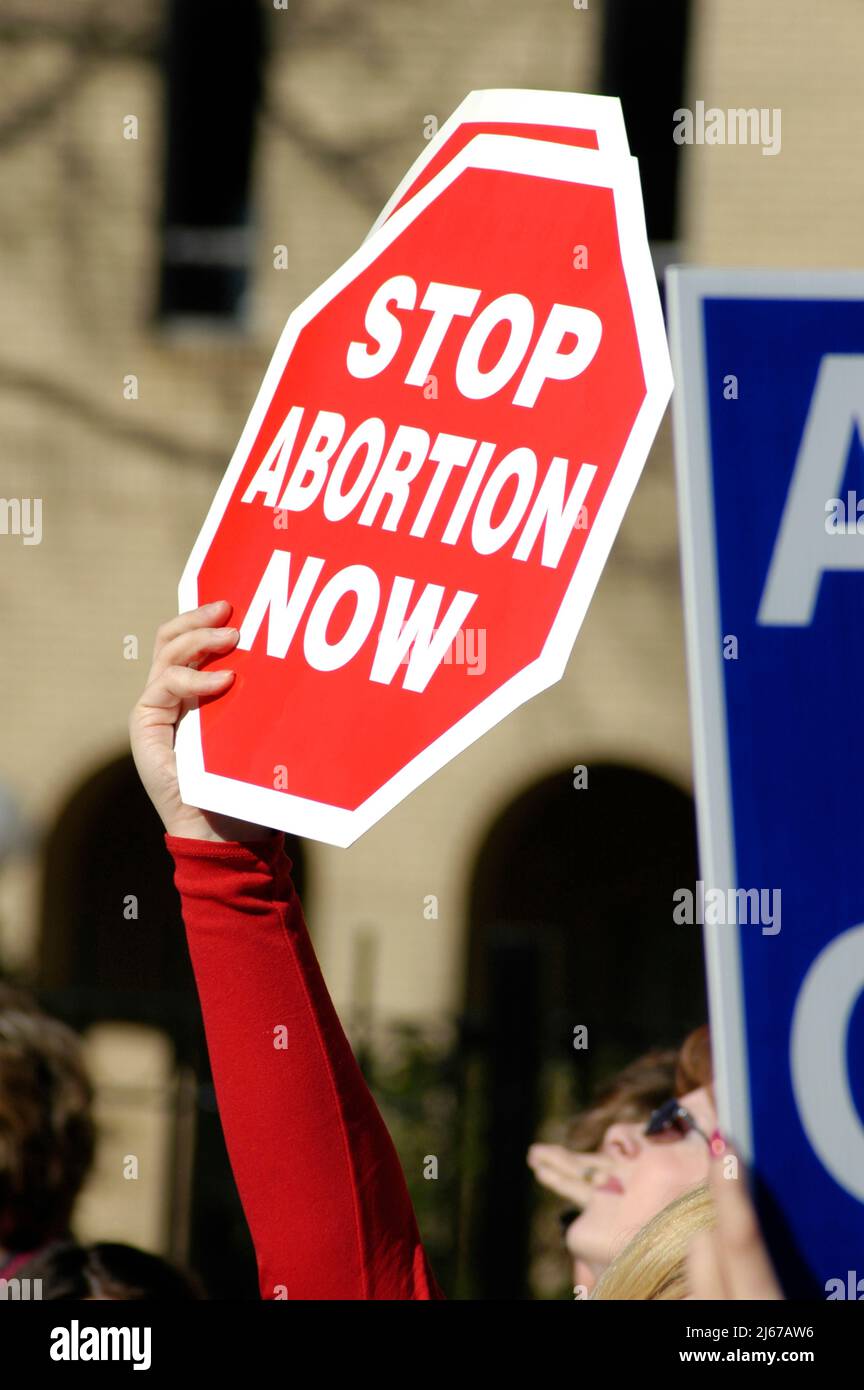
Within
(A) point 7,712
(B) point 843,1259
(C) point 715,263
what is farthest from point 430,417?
(A) point 7,712

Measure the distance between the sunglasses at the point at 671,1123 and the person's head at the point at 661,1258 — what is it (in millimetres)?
784

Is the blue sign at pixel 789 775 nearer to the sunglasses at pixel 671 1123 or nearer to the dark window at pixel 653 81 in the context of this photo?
the sunglasses at pixel 671 1123

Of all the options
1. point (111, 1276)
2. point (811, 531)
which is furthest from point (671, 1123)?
point (811, 531)

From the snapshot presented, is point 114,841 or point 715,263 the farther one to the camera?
point 114,841

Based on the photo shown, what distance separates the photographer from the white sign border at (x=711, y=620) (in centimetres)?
101

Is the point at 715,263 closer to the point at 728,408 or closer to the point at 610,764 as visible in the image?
the point at 610,764

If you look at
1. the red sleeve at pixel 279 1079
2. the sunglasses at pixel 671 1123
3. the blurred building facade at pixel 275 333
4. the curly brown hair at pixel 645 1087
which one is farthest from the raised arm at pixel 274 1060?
the blurred building facade at pixel 275 333

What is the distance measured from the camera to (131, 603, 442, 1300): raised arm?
4.90 ft

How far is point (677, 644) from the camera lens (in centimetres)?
787

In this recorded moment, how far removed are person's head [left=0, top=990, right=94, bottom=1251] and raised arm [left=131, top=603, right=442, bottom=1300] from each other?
140cm

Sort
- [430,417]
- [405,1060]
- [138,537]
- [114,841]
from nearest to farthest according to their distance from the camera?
[430,417] < [405,1060] < [138,537] < [114,841]

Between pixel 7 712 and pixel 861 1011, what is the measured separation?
7171mm

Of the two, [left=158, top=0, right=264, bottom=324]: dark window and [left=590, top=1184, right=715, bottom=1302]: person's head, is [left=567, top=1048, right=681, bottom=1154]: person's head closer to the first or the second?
[left=590, top=1184, right=715, bottom=1302]: person's head

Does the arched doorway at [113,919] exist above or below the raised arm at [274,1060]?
above
